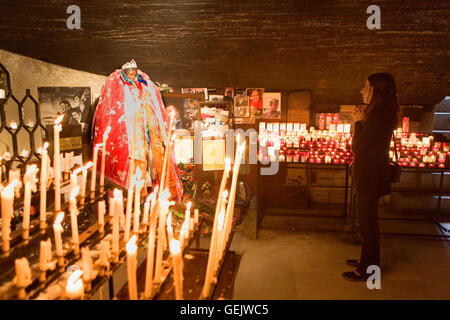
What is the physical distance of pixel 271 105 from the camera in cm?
707

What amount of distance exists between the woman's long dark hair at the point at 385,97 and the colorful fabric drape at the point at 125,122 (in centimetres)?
248

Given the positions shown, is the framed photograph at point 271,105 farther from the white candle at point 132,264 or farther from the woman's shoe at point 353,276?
the white candle at point 132,264

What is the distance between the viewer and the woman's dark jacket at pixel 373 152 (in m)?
3.57

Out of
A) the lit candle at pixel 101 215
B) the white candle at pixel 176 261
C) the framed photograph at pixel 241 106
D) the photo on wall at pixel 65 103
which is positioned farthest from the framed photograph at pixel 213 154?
the white candle at pixel 176 261

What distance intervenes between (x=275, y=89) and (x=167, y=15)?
12.8 feet

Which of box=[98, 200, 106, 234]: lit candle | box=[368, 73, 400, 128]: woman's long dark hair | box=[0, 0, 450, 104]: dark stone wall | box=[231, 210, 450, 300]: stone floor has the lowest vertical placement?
box=[231, 210, 450, 300]: stone floor

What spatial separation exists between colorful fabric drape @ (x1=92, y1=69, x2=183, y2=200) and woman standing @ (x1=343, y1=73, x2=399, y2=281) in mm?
2342

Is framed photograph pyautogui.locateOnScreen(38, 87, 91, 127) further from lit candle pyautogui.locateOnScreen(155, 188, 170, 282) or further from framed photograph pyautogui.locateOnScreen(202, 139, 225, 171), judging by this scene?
lit candle pyautogui.locateOnScreen(155, 188, 170, 282)

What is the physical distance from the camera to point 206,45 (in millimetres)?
4531

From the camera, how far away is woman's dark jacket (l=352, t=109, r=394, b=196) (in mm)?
3572

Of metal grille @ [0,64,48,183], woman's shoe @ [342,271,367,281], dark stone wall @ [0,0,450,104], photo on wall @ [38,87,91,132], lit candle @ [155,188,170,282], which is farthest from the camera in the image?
photo on wall @ [38,87,91,132]

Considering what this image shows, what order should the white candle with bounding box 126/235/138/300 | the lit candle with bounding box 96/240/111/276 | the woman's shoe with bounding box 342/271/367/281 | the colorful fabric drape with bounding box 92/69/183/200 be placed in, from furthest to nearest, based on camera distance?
the woman's shoe with bounding box 342/271/367/281, the colorful fabric drape with bounding box 92/69/183/200, the lit candle with bounding box 96/240/111/276, the white candle with bounding box 126/235/138/300

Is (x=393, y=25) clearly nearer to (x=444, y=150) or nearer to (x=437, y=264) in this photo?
(x=444, y=150)

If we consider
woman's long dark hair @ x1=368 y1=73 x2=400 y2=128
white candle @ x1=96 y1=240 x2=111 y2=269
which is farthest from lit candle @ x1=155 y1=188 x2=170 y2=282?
woman's long dark hair @ x1=368 y1=73 x2=400 y2=128
